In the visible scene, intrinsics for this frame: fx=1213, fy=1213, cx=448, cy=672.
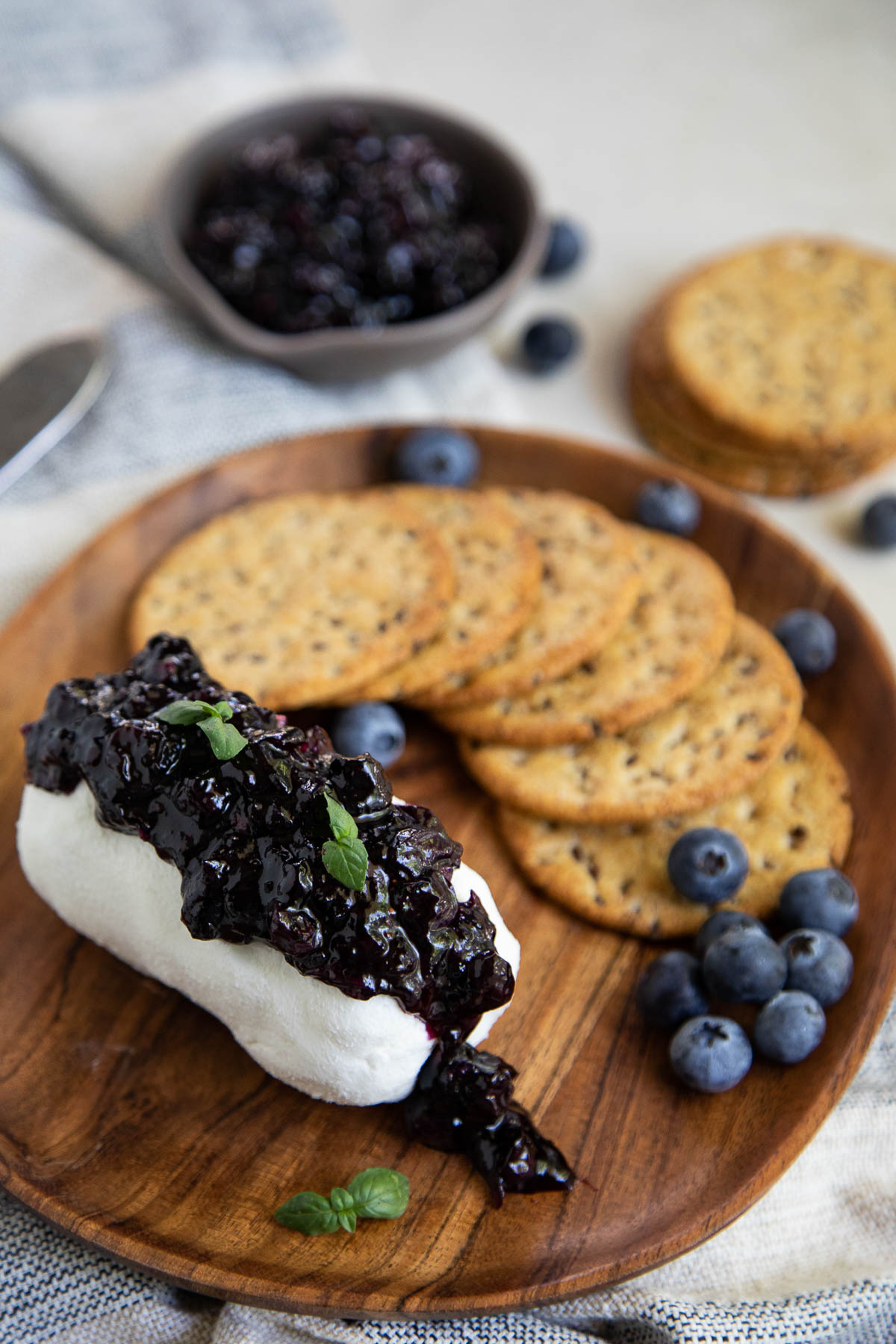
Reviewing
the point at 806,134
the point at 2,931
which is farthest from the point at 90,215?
the point at 806,134

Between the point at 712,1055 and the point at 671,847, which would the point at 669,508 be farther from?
the point at 712,1055

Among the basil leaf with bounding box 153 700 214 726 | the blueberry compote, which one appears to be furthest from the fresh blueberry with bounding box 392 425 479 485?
the basil leaf with bounding box 153 700 214 726

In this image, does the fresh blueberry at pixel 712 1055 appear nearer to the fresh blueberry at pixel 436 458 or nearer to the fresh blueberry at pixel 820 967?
the fresh blueberry at pixel 820 967

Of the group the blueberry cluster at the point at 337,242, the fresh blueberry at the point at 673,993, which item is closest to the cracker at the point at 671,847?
the fresh blueberry at the point at 673,993

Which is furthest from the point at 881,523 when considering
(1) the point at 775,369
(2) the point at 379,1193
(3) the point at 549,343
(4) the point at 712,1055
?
(2) the point at 379,1193

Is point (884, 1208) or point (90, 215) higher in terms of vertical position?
point (90, 215)

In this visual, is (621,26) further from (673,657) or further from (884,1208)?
(884,1208)

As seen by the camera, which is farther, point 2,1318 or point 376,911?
point 2,1318

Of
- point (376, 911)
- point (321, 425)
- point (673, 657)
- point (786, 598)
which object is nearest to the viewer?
point (376, 911)
